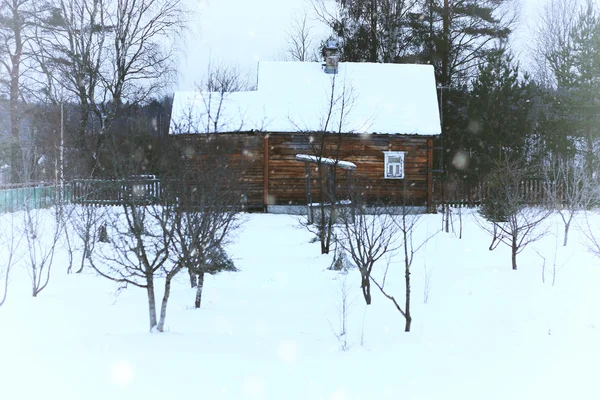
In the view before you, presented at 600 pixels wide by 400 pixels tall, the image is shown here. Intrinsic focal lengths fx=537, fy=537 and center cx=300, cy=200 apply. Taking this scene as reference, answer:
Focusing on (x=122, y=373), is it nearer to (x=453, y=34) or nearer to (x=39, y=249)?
(x=39, y=249)

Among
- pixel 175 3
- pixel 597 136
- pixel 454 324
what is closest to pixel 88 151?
pixel 175 3

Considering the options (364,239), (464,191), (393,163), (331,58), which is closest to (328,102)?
(331,58)

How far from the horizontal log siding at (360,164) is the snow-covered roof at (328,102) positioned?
50 cm

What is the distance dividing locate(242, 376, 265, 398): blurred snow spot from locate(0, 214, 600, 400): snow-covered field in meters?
0.02

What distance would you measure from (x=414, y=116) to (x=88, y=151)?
48.1ft

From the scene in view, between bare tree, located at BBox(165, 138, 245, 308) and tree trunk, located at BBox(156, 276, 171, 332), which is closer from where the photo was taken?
tree trunk, located at BBox(156, 276, 171, 332)

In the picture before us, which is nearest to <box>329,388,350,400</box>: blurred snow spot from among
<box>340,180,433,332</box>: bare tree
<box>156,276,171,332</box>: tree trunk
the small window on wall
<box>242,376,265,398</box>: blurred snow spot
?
<box>242,376,265,398</box>: blurred snow spot

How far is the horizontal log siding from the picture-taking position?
21.0 meters

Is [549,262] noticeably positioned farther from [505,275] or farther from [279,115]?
[279,115]

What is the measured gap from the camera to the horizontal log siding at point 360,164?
20953mm

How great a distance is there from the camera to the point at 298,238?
583 inches

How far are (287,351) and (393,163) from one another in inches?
652

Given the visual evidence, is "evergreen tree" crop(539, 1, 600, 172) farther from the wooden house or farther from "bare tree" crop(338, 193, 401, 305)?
"bare tree" crop(338, 193, 401, 305)

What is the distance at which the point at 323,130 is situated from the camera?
20047mm
